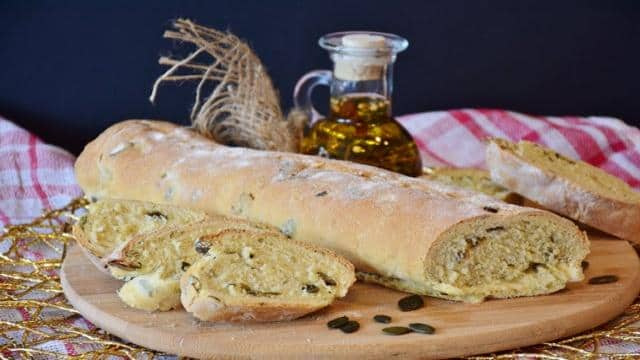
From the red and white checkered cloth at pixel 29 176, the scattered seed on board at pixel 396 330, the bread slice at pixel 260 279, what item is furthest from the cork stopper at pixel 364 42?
the red and white checkered cloth at pixel 29 176

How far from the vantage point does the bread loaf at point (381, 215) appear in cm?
239

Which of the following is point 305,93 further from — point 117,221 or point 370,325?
point 370,325

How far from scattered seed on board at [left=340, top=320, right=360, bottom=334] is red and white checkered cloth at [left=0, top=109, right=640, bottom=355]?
1.65 metres

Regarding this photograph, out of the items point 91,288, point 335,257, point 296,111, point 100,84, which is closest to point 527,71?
point 296,111

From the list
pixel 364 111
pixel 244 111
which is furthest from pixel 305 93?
pixel 364 111

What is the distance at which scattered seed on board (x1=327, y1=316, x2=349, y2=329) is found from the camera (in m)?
2.24

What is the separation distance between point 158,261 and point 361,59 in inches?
41.9

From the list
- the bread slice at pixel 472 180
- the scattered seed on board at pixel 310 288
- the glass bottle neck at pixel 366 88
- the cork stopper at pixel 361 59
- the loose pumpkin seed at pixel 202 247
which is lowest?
the bread slice at pixel 472 180

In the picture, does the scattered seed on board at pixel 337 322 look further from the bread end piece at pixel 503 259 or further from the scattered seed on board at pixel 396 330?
the bread end piece at pixel 503 259

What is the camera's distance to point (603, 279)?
8.27 ft

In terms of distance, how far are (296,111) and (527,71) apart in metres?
1.28

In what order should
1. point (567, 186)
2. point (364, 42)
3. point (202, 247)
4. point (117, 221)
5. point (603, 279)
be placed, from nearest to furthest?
point (202, 247) < point (603, 279) < point (117, 221) < point (567, 186) < point (364, 42)

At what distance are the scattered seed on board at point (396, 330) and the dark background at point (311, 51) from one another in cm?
218

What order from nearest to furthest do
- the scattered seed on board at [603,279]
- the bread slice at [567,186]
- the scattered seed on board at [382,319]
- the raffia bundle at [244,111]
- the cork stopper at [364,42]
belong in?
the scattered seed on board at [382,319] → the scattered seed on board at [603,279] → the bread slice at [567,186] → the cork stopper at [364,42] → the raffia bundle at [244,111]
